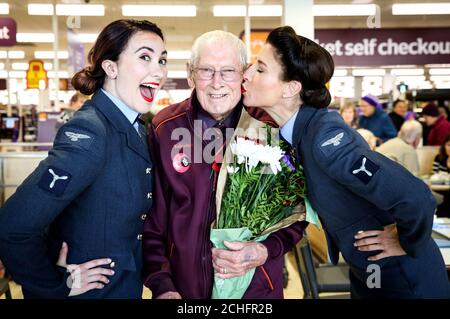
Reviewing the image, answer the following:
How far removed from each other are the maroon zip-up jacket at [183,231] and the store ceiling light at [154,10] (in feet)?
23.2

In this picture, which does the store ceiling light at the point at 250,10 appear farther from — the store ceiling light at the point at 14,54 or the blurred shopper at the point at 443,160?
the store ceiling light at the point at 14,54

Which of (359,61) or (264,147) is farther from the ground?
(359,61)

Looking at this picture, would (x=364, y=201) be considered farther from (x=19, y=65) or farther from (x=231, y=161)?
(x=19, y=65)

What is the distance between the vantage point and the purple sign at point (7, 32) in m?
6.92

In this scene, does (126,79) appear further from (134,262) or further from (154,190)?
(134,262)

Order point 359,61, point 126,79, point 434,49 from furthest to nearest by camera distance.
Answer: point 434,49 → point 359,61 → point 126,79

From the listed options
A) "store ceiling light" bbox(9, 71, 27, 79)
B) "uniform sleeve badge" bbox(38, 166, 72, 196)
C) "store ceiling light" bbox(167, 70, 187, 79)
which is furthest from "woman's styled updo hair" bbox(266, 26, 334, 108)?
"store ceiling light" bbox(9, 71, 27, 79)

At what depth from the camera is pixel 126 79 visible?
140cm

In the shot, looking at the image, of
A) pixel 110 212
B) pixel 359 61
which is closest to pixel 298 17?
pixel 359 61

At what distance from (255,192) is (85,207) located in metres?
0.50

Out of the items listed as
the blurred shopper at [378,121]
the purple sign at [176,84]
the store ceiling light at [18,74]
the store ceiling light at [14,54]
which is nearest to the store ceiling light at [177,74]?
the purple sign at [176,84]

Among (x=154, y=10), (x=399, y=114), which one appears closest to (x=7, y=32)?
(x=154, y=10)
